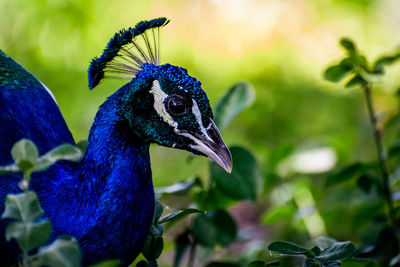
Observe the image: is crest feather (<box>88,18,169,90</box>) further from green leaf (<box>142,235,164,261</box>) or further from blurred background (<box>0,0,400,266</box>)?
blurred background (<box>0,0,400,266</box>)

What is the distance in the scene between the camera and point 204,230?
1283 mm

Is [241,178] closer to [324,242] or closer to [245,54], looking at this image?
[324,242]

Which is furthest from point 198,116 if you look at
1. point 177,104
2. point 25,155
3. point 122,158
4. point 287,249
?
point 25,155

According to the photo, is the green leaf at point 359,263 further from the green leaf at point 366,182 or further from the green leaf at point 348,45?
the green leaf at point 348,45

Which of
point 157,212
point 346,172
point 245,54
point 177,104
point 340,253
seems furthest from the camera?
point 245,54

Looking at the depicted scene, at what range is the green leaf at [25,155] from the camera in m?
0.69

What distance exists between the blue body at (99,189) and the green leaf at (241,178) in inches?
12.2

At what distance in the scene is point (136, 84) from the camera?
40.9 inches

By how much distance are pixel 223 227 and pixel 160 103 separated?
1.41ft

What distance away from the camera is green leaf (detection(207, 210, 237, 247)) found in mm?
1317

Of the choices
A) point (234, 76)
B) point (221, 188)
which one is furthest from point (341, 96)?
point (221, 188)

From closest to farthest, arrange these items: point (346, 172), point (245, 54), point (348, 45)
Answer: point (348, 45)
point (346, 172)
point (245, 54)

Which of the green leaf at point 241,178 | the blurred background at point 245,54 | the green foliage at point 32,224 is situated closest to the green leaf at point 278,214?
the green leaf at point 241,178

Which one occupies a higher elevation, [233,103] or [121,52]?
[121,52]
